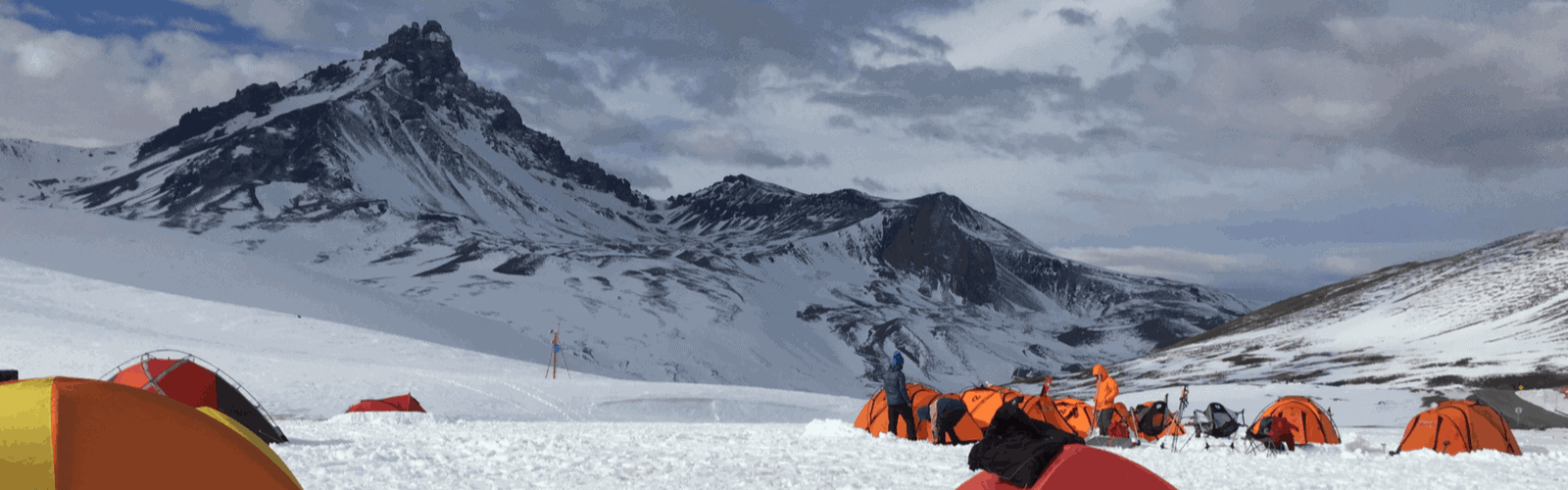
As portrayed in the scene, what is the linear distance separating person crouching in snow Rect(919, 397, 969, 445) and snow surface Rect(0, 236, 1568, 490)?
79 centimetres

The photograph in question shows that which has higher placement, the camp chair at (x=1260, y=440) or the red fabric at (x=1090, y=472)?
the red fabric at (x=1090, y=472)

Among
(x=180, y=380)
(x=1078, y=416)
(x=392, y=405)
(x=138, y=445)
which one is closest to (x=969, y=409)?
(x=1078, y=416)

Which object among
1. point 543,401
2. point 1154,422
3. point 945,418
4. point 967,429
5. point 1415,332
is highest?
point 1415,332

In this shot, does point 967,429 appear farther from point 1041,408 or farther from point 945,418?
point 1041,408

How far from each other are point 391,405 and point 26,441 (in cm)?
2123

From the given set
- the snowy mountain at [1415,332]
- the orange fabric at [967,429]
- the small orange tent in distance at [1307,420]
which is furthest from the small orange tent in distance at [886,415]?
the snowy mountain at [1415,332]

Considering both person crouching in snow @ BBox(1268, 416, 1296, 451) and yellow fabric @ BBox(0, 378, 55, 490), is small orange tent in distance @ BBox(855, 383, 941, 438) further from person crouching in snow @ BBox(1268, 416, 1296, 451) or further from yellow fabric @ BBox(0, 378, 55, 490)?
yellow fabric @ BBox(0, 378, 55, 490)

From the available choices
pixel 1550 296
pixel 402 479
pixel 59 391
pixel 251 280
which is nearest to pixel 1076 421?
pixel 402 479

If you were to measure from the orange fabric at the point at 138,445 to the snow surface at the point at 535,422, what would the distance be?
5.50m

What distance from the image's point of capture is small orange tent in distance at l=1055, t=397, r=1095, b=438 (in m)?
23.8

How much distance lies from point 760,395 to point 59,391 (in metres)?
29.7

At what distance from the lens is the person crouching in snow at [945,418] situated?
20375 millimetres

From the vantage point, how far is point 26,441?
5281 millimetres

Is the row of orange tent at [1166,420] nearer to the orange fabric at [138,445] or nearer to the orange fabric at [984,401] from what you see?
the orange fabric at [984,401]
